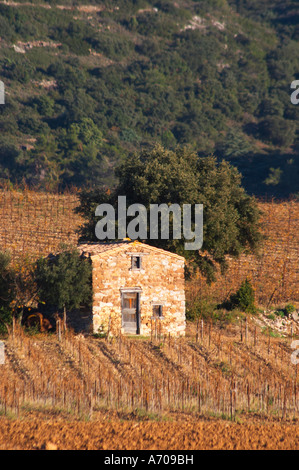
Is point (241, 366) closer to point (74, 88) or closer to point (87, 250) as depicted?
point (87, 250)

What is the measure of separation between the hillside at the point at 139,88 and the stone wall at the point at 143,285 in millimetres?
42923

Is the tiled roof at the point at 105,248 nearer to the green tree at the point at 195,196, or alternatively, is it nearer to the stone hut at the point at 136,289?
the stone hut at the point at 136,289

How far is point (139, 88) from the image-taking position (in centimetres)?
10081

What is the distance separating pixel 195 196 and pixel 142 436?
17828 mm

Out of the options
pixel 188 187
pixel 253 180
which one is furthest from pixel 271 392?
pixel 253 180

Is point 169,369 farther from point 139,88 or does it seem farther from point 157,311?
point 139,88

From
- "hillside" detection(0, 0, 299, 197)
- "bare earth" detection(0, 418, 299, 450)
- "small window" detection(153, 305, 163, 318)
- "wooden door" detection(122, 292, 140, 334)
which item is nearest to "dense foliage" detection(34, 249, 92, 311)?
"wooden door" detection(122, 292, 140, 334)

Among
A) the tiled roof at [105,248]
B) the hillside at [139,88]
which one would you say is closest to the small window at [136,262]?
the tiled roof at [105,248]

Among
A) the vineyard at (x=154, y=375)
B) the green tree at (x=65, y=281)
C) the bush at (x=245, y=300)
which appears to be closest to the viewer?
the vineyard at (x=154, y=375)

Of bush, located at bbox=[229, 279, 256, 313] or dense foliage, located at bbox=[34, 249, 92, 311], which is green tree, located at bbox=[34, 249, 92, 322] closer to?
dense foliage, located at bbox=[34, 249, 92, 311]

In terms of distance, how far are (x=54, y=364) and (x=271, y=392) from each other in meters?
7.64

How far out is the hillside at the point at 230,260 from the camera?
3559 centimetres

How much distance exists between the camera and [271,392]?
19.0 m

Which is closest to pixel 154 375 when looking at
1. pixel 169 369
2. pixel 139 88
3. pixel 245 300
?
pixel 169 369
